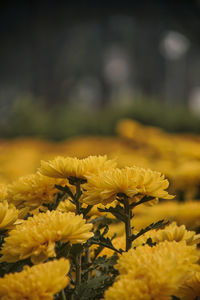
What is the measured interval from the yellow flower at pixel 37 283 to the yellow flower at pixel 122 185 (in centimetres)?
22

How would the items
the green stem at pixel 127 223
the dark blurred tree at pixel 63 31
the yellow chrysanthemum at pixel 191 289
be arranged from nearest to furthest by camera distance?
the yellow chrysanthemum at pixel 191 289 → the green stem at pixel 127 223 → the dark blurred tree at pixel 63 31

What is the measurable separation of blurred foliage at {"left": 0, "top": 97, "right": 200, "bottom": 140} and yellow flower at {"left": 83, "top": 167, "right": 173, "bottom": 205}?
19.8ft

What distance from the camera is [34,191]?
111 centimetres

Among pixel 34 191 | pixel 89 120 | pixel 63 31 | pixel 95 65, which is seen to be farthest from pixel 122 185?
pixel 95 65

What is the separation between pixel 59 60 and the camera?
21828mm

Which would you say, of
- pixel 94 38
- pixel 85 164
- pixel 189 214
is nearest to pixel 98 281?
pixel 85 164

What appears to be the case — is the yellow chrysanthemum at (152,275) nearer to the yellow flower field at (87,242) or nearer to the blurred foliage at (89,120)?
the yellow flower field at (87,242)

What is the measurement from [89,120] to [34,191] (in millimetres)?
6796

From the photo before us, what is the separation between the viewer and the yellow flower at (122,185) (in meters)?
0.97

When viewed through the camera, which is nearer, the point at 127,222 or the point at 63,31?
the point at 127,222

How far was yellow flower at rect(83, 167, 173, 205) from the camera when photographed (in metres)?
0.97

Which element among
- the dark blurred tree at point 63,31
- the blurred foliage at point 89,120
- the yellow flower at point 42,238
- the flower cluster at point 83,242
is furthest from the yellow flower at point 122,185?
the blurred foliage at point 89,120

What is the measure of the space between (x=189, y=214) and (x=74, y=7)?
807cm

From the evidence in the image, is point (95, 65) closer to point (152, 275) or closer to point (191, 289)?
point (191, 289)
